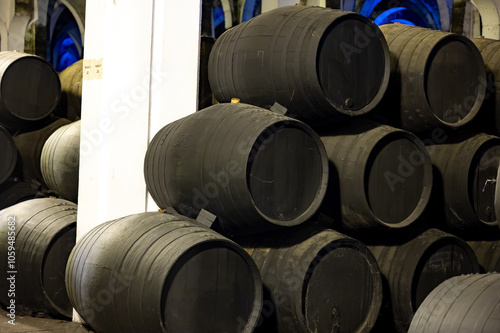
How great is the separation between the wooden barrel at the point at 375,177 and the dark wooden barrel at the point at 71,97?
3570 mm

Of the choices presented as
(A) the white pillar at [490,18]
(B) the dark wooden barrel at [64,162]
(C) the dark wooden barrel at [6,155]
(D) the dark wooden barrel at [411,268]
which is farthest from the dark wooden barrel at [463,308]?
(A) the white pillar at [490,18]

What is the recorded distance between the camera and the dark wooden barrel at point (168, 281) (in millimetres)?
3445

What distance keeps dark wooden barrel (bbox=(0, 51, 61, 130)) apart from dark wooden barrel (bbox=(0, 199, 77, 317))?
5.33 ft

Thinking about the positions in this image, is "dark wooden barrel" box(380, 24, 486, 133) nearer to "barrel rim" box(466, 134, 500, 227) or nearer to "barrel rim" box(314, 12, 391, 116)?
"barrel rim" box(466, 134, 500, 227)

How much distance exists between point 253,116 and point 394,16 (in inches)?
596

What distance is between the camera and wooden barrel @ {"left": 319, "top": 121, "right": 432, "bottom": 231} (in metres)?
4.23

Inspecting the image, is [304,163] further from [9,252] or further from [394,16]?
[394,16]

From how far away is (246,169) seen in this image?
373cm

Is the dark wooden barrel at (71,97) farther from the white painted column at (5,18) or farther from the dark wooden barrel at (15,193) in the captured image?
the white painted column at (5,18)

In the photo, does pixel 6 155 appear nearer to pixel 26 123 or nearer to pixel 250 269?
pixel 26 123

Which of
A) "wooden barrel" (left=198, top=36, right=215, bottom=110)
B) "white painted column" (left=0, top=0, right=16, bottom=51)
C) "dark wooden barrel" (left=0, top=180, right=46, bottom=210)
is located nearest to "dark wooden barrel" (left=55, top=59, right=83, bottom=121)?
"dark wooden barrel" (left=0, top=180, right=46, bottom=210)

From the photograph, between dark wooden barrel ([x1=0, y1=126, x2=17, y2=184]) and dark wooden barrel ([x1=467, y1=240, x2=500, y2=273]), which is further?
dark wooden barrel ([x1=0, y1=126, x2=17, y2=184])

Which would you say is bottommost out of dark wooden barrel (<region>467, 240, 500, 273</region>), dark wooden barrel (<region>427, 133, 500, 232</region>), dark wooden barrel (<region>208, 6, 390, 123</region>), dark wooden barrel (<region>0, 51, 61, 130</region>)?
dark wooden barrel (<region>467, 240, 500, 273</region>)

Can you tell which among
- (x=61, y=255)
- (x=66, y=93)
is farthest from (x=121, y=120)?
(x=66, y=93)
